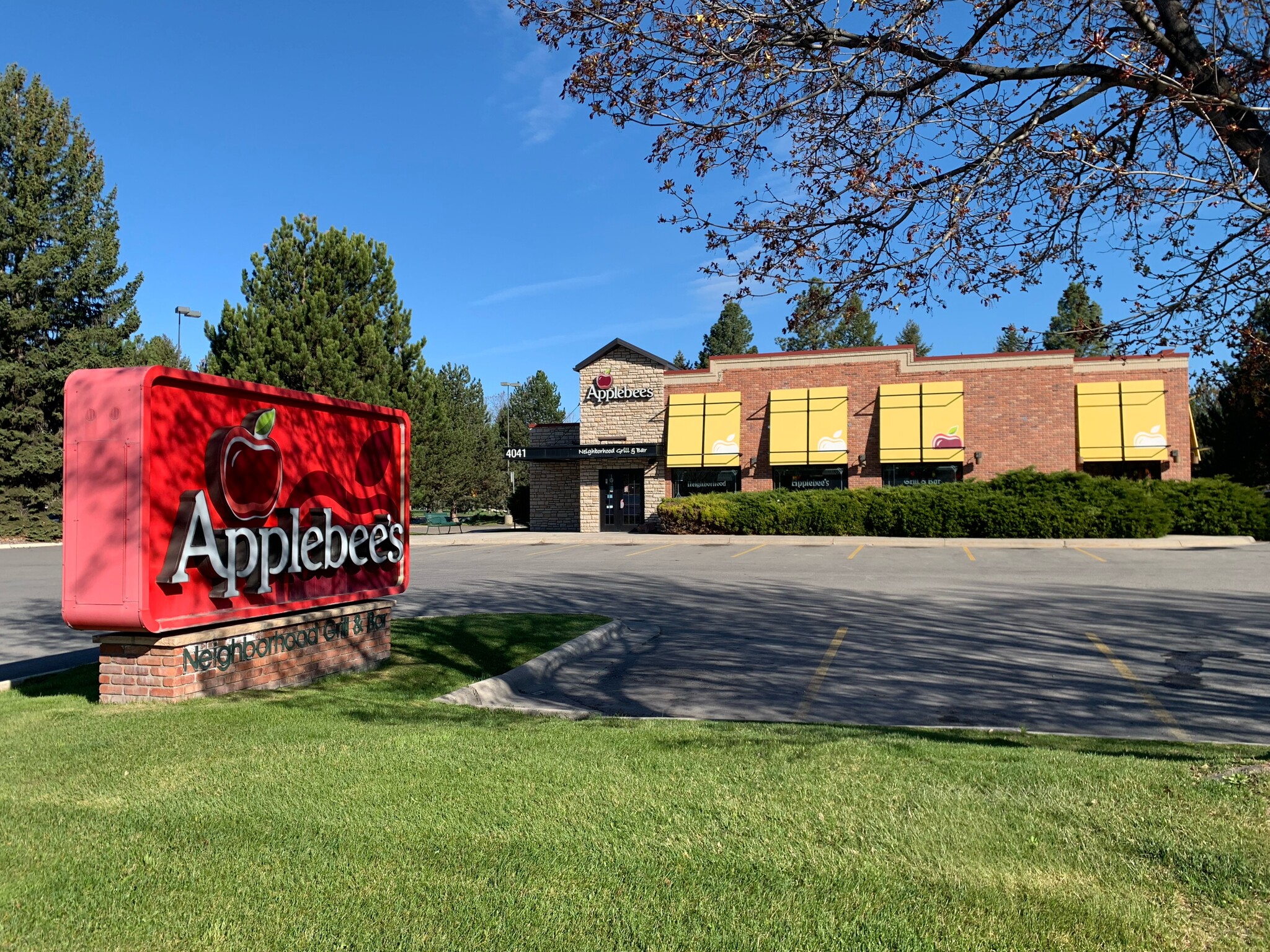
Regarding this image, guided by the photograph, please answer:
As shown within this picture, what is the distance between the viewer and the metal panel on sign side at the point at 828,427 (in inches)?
1320

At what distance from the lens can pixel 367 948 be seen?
9.54 feet

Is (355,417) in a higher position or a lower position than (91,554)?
higher

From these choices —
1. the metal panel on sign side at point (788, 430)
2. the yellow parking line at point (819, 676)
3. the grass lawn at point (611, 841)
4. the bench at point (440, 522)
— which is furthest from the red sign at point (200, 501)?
the bench at point (440, 522)

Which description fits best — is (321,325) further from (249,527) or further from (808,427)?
(249,527)

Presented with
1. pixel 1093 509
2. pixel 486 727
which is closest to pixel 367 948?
pixel 486 727

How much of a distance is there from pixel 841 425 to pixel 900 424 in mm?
2191

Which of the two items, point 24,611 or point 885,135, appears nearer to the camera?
point 885,135

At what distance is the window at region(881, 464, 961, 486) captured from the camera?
106ft

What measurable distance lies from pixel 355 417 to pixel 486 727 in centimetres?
385

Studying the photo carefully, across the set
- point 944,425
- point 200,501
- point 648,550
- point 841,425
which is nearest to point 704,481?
point 841,425

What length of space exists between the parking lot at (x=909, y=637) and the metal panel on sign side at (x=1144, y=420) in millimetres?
10532

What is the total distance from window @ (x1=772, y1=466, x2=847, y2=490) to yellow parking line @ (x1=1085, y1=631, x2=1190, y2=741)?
23.7 metres

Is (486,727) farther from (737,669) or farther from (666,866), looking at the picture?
(737,669)

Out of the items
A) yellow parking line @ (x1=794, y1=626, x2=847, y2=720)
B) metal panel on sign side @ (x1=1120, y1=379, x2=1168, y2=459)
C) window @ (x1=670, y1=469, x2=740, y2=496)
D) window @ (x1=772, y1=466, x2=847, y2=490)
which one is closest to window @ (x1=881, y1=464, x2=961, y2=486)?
window @ (x1=772, y1=466, x2=847, y2=490)
